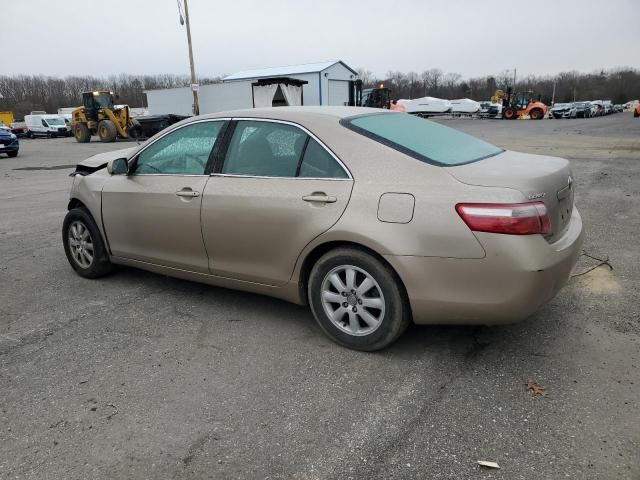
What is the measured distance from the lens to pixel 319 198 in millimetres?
3395

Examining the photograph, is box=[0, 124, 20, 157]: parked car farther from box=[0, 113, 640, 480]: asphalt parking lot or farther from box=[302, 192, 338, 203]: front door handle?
box=[302, 192, 338, 203]: front door handle

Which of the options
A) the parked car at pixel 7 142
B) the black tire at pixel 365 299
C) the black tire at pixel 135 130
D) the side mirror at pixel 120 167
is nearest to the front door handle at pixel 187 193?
the side mirror at pixel 120 167

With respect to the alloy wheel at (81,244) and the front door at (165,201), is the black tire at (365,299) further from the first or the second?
the alloy wheel at (81,244)

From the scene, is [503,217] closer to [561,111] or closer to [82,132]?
[82,132]

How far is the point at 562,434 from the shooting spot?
2.58 m

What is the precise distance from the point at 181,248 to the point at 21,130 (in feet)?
149

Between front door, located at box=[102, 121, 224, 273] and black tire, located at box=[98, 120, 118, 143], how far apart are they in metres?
25.8

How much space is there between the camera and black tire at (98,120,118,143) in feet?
92.2

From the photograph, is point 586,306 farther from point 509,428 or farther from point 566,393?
point 509,428

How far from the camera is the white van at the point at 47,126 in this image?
40.9 metres

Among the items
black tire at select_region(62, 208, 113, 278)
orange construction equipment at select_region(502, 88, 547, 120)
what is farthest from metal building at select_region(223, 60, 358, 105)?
black tire at select_region(62, 208, 113, 278)

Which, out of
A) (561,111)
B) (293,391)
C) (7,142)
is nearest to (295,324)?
(293,391)

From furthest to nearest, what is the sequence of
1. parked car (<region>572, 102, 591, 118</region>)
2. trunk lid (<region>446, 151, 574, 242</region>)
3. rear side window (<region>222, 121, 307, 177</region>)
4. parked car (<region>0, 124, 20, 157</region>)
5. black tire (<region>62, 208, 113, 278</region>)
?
parked car (<region>572, 102, 591, 118</region>) → parked car (<region>0, 124, 20, 157</region>) → black tire (<region>62, 208, 113, 278</region>) → rear side window (<region>222, 121, 307, 177</region>) → trunk lid (<region>446, 151, 574, 242</region>)

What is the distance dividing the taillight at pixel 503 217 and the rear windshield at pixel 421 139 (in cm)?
45
